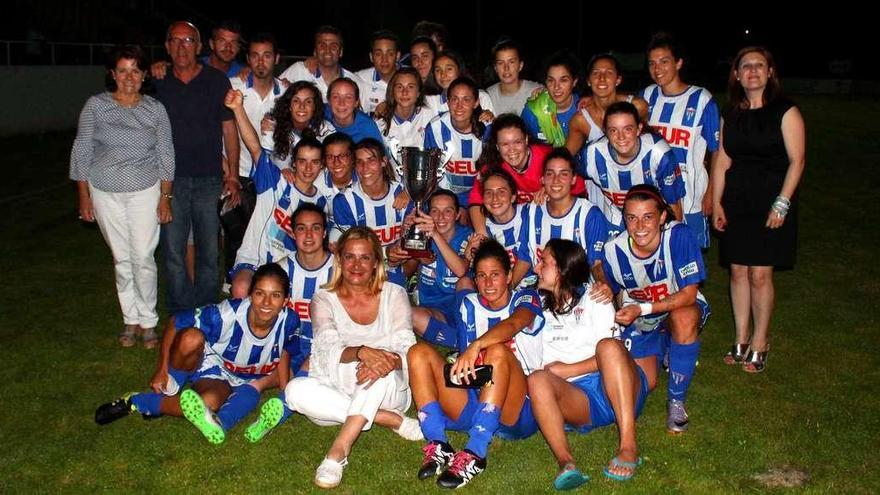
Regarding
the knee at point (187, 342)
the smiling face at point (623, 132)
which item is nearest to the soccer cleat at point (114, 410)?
the knee at point (187, 342)

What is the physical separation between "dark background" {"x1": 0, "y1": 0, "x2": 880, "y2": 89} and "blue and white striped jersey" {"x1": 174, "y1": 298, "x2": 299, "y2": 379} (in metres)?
27.5

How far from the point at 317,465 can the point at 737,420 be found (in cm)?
222

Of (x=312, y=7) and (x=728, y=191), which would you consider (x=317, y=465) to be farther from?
(x=312, y=7)

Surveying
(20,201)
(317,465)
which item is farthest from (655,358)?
(20,201)

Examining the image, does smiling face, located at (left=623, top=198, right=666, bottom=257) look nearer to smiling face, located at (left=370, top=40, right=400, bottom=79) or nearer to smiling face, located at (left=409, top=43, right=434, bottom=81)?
smiling face, located at (left=409, top=43, right=434, bottom=81)

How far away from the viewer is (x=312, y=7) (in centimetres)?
3869

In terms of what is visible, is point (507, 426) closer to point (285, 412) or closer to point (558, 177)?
point (285, 412)

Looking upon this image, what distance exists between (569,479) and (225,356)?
2065 millimetres

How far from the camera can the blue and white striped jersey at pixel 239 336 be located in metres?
4.63

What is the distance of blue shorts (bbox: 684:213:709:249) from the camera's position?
227 inches

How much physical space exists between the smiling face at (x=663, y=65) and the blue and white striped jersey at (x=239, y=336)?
112 inches

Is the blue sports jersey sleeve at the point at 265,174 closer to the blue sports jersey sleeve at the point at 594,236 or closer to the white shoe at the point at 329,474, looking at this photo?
the blue sports jersey sleeve at the point at 594,236

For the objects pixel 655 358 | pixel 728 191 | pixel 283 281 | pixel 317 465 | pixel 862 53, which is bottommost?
pixel 317 465

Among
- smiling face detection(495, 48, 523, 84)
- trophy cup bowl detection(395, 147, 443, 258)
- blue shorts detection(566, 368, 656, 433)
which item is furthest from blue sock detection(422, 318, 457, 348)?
smiling face detection(495, 48, 523, 84)
